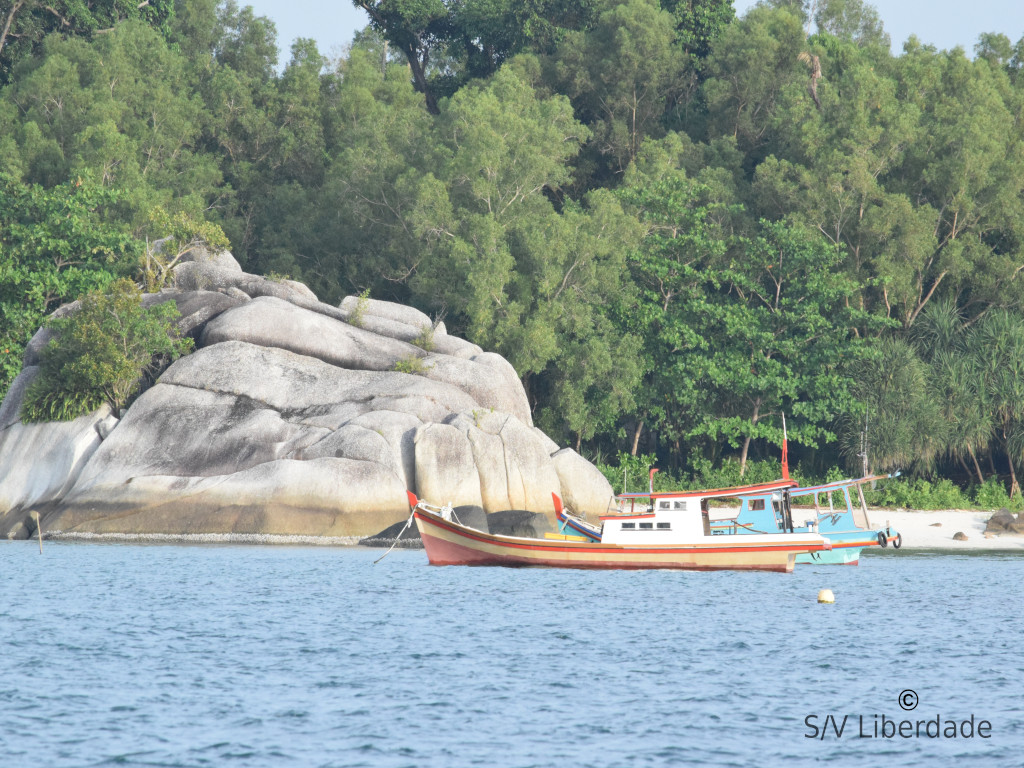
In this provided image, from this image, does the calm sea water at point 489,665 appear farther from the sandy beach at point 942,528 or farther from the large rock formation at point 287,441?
the sandy beach at point 942,528

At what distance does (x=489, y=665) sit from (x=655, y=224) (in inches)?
1413

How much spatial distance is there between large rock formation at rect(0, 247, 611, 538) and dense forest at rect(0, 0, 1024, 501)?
18.1 ft

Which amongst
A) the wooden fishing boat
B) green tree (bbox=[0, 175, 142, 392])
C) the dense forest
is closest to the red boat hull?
the wooden fishing boat

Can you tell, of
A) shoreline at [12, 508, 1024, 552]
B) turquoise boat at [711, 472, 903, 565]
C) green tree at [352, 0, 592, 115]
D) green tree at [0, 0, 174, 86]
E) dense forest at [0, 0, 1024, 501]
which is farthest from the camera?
green tree at [352, 0, 592, 115]

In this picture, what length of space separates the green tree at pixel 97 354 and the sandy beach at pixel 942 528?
26.8 m

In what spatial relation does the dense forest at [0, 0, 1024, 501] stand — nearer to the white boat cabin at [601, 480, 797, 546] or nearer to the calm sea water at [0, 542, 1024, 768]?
the white boat cabin at [601, 480, 797, 546]

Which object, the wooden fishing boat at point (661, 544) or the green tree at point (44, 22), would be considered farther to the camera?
the green tree at point (44, 22)

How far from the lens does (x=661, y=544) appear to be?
32344 millimetres

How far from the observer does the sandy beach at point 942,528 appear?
4084cm

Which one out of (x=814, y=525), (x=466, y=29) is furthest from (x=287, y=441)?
(x=466, y=29)

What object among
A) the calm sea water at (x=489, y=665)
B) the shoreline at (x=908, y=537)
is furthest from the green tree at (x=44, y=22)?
the calm sea water at (x=489, y=665)

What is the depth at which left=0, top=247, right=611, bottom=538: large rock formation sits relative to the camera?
37562 millimetres

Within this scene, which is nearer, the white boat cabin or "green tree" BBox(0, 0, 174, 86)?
the white boat cabin

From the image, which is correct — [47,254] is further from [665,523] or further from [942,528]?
[942,528]
